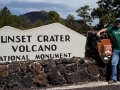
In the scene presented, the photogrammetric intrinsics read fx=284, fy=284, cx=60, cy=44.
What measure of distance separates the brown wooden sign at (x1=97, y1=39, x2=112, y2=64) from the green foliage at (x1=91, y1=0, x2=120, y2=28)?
16048 mm

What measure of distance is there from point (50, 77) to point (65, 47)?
2.61 ft

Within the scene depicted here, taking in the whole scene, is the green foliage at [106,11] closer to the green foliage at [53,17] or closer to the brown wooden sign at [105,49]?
the green foliage at [53,17]

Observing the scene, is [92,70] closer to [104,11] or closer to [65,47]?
[65,47]

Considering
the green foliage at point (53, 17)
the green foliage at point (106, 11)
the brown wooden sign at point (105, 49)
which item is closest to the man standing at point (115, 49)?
the brown wooden sign at point (105, 49)

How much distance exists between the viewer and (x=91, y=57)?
7066mm

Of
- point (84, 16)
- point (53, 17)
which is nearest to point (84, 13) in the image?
point (84, 16)

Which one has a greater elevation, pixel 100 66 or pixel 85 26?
pixel 85 26

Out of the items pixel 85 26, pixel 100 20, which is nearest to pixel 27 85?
pixel 100 20

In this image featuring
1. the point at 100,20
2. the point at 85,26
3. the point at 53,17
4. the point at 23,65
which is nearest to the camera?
the point at 23,65

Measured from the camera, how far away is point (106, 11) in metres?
24.2

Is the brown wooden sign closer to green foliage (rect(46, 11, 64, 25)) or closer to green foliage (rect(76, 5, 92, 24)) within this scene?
green foliage (rect(46, 11, 64, 25))

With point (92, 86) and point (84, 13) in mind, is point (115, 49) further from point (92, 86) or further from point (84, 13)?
point (84, 13)

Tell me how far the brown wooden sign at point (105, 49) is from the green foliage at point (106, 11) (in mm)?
16048

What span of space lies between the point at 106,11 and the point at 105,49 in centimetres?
1786
